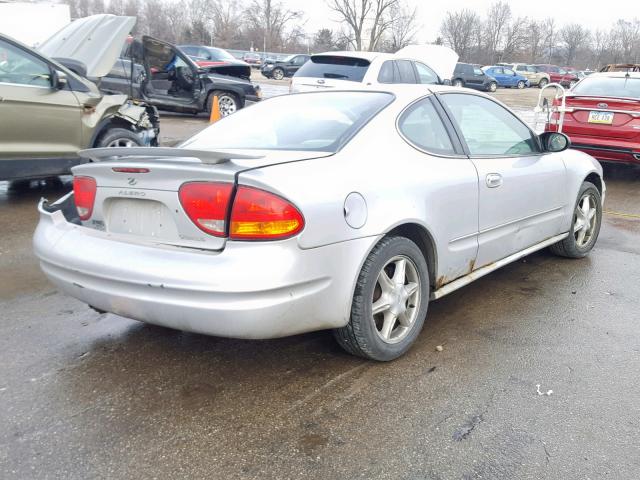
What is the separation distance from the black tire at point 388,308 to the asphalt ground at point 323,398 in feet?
0.37

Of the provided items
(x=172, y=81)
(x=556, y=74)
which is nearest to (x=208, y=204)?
(x=172, y=81)

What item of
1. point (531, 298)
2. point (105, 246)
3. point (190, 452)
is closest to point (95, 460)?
point (190, 452)

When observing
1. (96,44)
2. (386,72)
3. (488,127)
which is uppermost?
(96,44)

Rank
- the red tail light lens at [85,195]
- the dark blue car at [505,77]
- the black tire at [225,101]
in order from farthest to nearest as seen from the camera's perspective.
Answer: the dark blue car at [505,77], the black tire at [225,101], the red tail light lens at [85,195]

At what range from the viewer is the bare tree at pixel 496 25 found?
76.1 m

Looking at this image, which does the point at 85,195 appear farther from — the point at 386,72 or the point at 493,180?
the point at 386,72

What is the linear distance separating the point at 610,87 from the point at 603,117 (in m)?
0.77

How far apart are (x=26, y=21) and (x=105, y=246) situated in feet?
70.7

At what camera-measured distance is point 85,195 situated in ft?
10.1

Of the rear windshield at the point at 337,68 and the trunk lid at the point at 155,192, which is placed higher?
the rear windshield at the point at 337,68

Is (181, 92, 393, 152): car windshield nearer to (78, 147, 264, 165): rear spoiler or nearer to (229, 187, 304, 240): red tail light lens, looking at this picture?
(78, 147, 264, 165): rear spoiler

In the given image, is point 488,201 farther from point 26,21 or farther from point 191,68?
point 26,21

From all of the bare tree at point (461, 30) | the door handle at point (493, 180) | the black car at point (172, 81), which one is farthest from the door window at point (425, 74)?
the bare tree at point (461, 30)

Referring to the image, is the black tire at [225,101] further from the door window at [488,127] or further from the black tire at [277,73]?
the black tire at [277,73]
